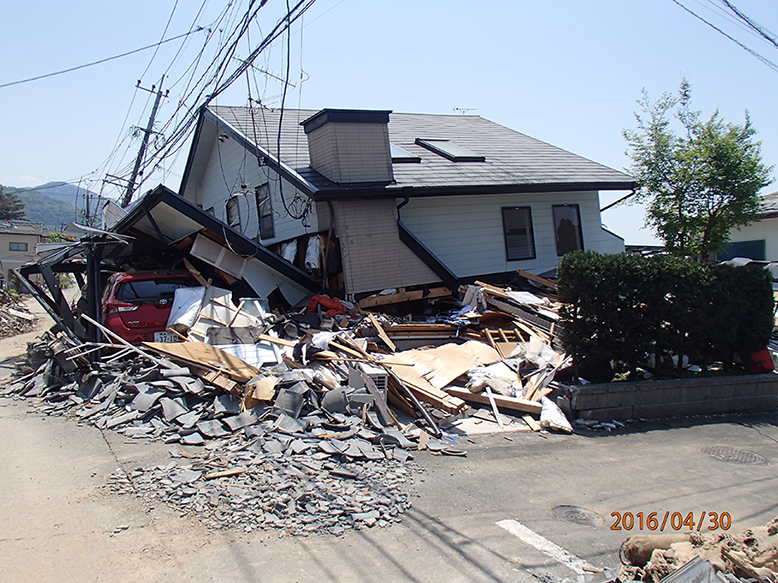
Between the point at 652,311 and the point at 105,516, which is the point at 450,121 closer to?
the point at 652,311

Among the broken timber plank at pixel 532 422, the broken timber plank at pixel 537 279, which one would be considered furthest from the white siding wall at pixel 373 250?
the broken timber plank at pixel 532 422

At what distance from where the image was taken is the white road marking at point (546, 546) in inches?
161

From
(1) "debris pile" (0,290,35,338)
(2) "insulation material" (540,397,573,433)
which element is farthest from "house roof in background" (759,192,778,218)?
(1) "debris pile" (0,290,35,338)

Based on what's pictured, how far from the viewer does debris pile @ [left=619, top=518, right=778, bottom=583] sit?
3.43 meters

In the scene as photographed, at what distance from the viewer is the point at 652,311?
866 cm

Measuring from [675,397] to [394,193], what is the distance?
6938 millimetres

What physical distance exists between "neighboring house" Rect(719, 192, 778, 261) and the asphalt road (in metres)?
17.1

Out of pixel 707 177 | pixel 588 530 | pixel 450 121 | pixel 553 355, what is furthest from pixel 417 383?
pixel 450 121

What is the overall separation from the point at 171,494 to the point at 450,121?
17720mm

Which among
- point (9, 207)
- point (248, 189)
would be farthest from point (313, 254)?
point (9, 207)

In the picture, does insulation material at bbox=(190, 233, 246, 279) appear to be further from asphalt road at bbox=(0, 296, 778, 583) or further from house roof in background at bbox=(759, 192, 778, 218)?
house roof in background at bbox=(759, 192, 778, 218)

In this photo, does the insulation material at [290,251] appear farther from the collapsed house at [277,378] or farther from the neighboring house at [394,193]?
the collapsed house at [277,378]

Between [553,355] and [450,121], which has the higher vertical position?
[450,121]

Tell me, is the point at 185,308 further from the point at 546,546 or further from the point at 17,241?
the point at 17,241
